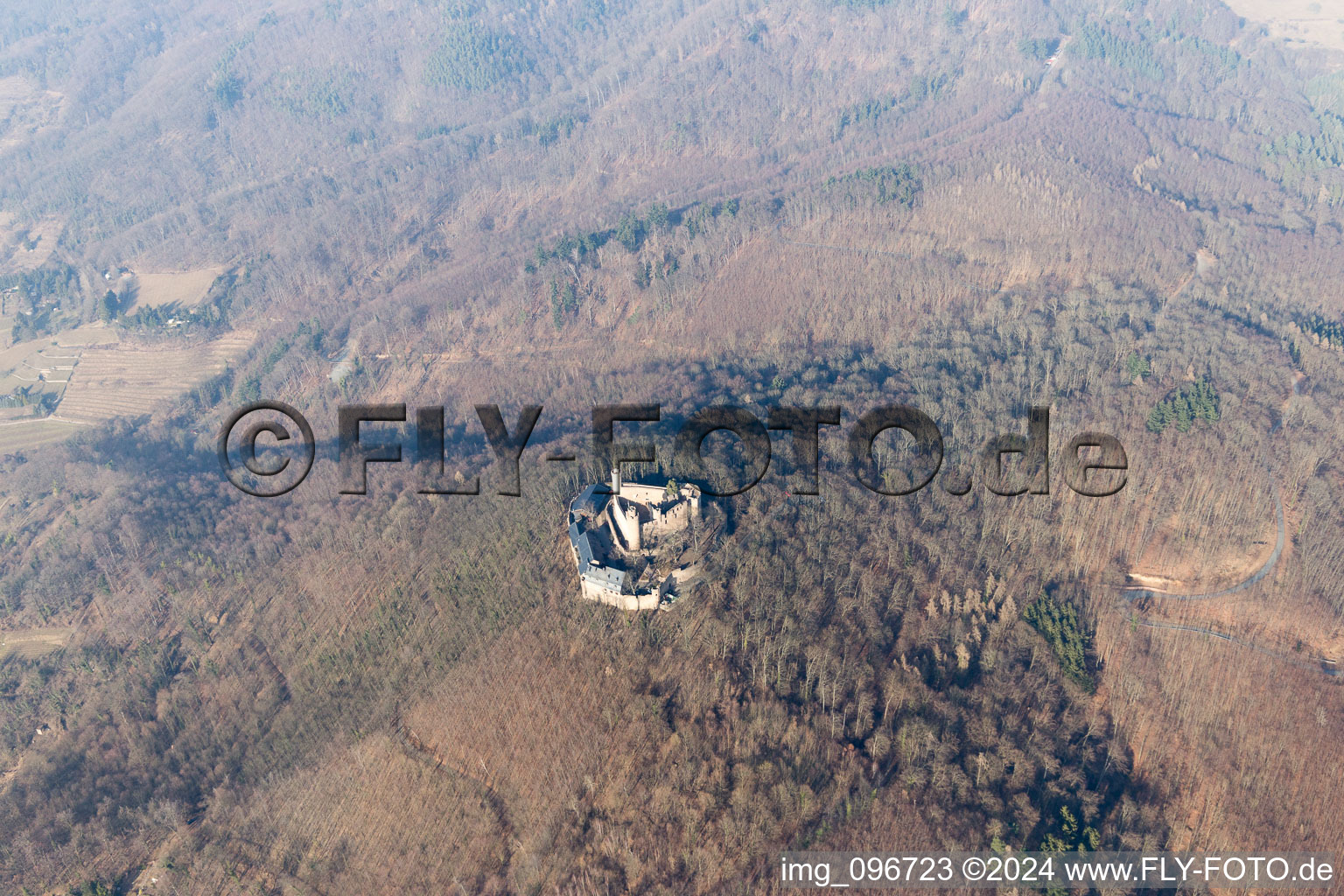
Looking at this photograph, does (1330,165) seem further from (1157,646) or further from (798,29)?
(1157,646)

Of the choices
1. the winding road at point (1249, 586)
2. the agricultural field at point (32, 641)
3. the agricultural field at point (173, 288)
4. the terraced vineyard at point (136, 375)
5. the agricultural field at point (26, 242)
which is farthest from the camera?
the agricultural field at point (26, 242)

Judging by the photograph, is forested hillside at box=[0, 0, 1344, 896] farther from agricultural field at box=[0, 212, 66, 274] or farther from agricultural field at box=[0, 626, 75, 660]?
agricultural field at box=[0, 212, 66, 274]

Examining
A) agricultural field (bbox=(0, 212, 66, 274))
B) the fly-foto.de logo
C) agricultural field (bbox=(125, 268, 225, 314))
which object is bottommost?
the fly-foto.de logo

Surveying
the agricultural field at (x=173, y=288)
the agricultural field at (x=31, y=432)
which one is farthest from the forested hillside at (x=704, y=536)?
the agricultural field at (x=173, y=288)

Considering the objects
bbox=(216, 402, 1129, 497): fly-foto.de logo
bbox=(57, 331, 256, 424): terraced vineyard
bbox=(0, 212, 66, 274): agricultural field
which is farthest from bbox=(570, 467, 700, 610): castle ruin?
bbox=(0, 212, 66, 274): agricultural field

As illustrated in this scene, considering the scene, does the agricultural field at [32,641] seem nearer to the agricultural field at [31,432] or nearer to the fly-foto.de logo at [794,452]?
the fly-foto.de logo at [794,452]
